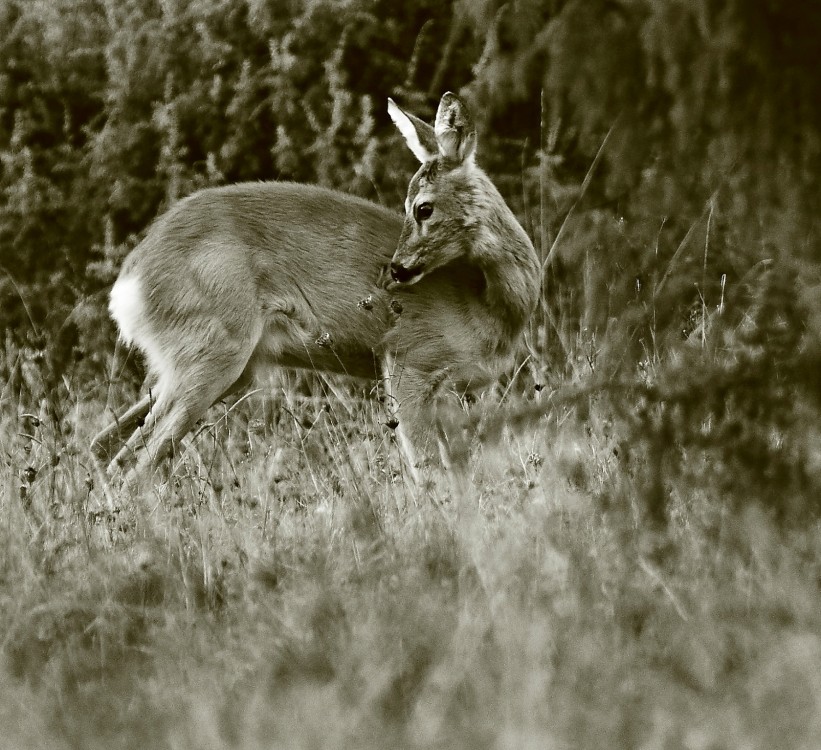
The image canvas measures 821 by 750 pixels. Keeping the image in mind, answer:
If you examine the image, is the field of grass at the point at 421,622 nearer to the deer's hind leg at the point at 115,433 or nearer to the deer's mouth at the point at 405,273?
the deer's hind leg at the point at 115,433

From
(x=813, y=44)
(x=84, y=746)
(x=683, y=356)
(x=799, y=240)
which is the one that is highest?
(x=813, y=44)

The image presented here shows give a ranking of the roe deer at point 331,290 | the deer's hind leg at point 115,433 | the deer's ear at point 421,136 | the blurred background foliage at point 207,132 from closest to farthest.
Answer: the roe deer at point 331,290
the deer's hind leg at point 115,433
the deer's ear at point 421,136
the blurred background foliage at point 207,132

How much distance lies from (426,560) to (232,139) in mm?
4345

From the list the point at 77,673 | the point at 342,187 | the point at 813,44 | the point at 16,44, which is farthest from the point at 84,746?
the point at 16,44

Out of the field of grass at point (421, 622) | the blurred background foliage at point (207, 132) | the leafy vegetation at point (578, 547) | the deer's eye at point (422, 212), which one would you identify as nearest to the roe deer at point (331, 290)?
the deer's eye at point (422, 212)

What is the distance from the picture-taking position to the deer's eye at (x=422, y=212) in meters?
5.37

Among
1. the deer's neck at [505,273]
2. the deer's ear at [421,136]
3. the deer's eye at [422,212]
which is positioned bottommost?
the deer's neck at [505,273]

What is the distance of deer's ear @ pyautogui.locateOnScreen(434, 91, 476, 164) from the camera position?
17.5 feet

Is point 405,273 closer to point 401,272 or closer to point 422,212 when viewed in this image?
point 401,272

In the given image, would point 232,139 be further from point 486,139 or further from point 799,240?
point 799,240

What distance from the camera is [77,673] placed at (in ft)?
9.17

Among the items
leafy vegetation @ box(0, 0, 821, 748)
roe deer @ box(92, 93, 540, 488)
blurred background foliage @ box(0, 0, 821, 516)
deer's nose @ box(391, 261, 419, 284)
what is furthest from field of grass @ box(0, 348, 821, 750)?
blurred background foliage @ box(0, 0, 821, 516)

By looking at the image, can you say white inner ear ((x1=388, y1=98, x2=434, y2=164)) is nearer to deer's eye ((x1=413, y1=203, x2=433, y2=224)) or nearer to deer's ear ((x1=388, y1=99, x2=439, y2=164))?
deer's ear ((x1=388, y1=99, x2=439, y2=164))

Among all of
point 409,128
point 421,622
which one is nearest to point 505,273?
point 409,128
